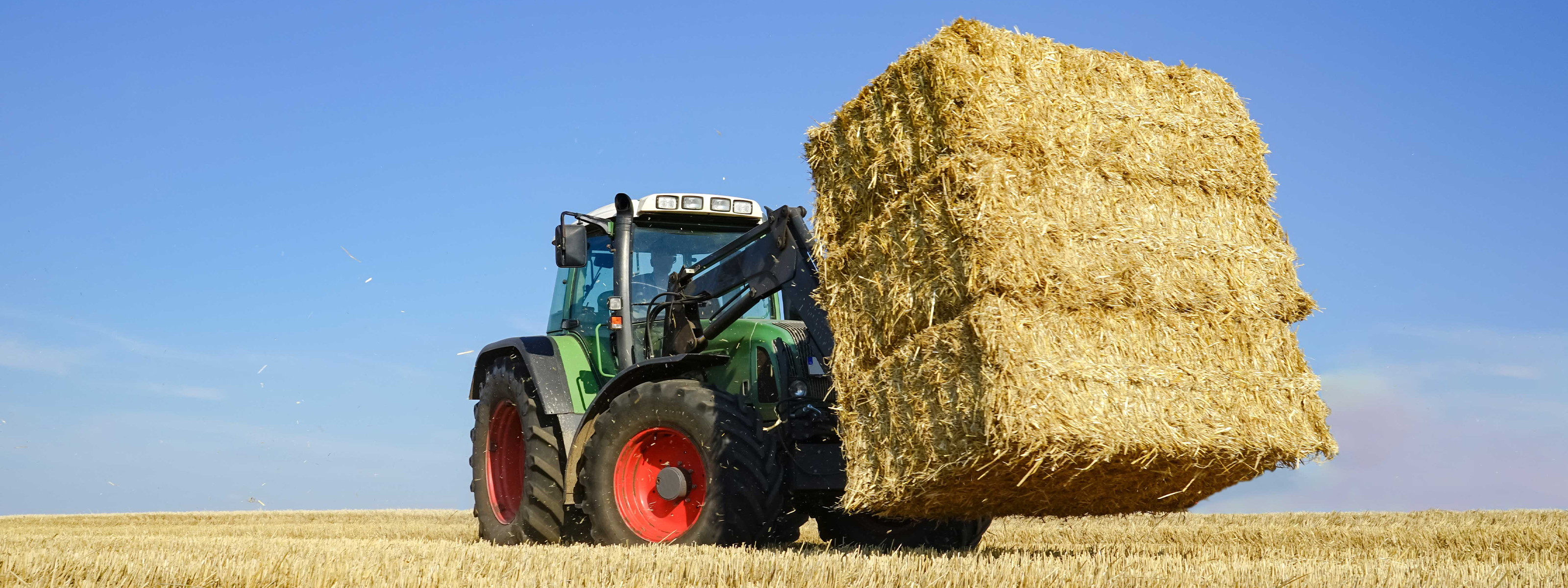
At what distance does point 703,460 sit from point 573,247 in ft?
5.65

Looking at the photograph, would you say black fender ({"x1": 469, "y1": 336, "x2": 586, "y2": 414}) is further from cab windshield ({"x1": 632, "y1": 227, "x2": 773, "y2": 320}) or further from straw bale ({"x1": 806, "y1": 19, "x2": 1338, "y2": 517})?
straw bale ({"x1": 806, "y1": 19, "x2": 1338, "y2": 517})

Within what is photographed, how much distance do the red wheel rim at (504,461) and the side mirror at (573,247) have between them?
1.59 metres

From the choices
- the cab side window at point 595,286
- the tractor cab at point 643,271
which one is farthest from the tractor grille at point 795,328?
the cab side window at point 595,286

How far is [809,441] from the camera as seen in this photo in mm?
6066

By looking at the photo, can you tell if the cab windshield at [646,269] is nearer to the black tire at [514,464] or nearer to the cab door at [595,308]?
the cab door at [595,308]

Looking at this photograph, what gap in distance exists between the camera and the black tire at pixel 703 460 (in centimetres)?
588

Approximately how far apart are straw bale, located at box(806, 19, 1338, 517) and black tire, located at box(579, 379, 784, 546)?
589 mm

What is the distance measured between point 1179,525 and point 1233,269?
5.05 m

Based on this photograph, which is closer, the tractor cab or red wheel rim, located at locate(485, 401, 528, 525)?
the tractor cab

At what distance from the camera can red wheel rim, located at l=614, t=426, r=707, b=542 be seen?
20.9 feet

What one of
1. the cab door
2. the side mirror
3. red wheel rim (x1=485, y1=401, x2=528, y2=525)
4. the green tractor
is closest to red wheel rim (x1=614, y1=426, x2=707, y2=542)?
the green tractor

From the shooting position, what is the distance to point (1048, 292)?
4.99m

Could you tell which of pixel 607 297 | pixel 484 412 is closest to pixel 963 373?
pixel 607 297

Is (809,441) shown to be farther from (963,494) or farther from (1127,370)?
(1127,370)
